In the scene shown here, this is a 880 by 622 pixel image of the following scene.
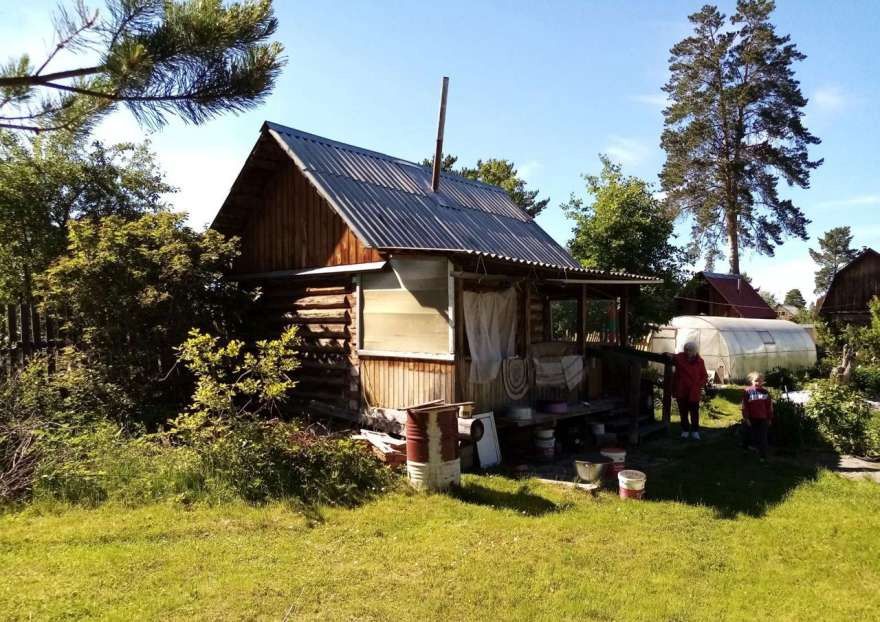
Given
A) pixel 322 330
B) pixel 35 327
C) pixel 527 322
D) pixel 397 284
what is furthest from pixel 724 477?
pixel 35 327

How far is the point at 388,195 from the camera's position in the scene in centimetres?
1120

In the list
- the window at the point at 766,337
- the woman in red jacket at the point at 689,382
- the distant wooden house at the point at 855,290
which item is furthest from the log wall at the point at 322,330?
the distant wooden house at the point at 855,290

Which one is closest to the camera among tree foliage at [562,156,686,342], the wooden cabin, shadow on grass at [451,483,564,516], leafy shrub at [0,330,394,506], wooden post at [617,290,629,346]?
leafy shrub at [0,330,394,506]

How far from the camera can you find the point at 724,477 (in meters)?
8.37

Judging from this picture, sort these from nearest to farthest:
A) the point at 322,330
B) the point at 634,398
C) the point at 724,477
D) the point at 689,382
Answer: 1. the point at 724,477
2. the point at 634,398
3. the point at 322,330
4. the point at 689,382

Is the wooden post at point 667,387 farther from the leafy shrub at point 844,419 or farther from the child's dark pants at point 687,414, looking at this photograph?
the leafy shrub at point 844,419

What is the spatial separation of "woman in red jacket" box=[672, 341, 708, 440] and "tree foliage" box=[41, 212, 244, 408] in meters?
8.50

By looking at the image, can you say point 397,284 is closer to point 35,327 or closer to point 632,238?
point 35,327

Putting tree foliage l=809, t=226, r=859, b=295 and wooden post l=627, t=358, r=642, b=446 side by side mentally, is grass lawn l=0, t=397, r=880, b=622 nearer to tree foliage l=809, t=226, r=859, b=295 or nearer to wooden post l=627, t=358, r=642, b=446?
wooden post l=627, t=358, r=642, b=446

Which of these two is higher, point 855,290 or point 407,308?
point 855,290

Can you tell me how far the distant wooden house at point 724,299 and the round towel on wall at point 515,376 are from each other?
21.2 metres

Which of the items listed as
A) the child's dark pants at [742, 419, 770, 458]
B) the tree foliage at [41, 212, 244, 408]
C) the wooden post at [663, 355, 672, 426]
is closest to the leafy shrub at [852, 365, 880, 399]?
the wooden post at [663, 355, 672, 426]

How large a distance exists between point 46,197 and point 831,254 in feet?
273

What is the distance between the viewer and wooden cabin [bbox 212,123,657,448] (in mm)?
8820
